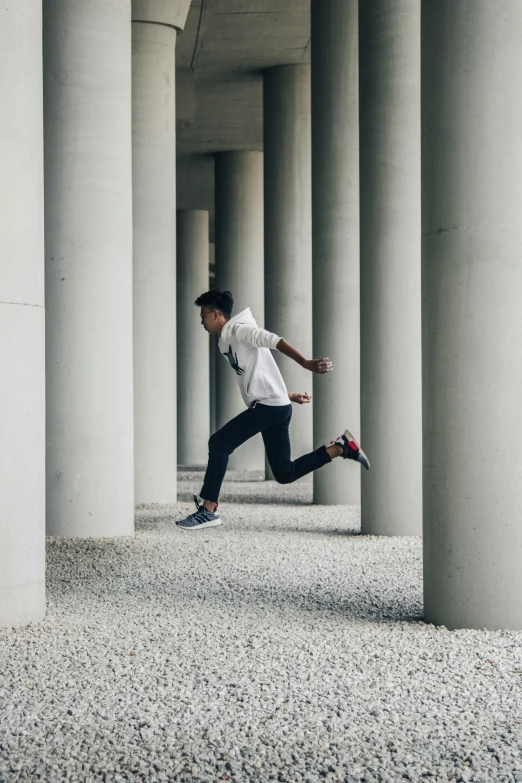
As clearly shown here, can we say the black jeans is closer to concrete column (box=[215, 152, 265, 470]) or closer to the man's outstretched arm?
the man's outstretched arm

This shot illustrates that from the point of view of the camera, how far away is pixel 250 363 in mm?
7668

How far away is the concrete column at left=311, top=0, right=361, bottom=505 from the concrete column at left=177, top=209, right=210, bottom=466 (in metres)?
15.2

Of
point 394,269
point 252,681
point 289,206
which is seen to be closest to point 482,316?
point 252,681

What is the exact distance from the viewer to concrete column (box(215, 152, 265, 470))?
22219mm

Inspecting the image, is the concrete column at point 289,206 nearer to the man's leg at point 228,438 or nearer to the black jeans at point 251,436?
the black jeans at point 251,436

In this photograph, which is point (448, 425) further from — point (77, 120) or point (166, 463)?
point (166, 463)

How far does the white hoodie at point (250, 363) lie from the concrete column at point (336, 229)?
4.14 m

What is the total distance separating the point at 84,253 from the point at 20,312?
12.0 ft

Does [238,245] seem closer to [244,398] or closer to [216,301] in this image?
[216,301]

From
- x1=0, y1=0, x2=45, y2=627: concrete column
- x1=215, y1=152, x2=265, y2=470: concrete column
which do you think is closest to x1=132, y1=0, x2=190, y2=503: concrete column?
x1=0, y1=0, x2=45, y2=627: concrete column

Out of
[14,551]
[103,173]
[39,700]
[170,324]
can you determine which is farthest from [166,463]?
[39,700]

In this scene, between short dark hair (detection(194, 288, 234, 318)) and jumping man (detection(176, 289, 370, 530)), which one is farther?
short dark hair (detection(194, 288, 234, 318))

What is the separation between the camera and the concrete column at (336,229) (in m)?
11.8

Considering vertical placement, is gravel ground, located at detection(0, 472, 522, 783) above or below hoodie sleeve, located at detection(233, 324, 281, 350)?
below
